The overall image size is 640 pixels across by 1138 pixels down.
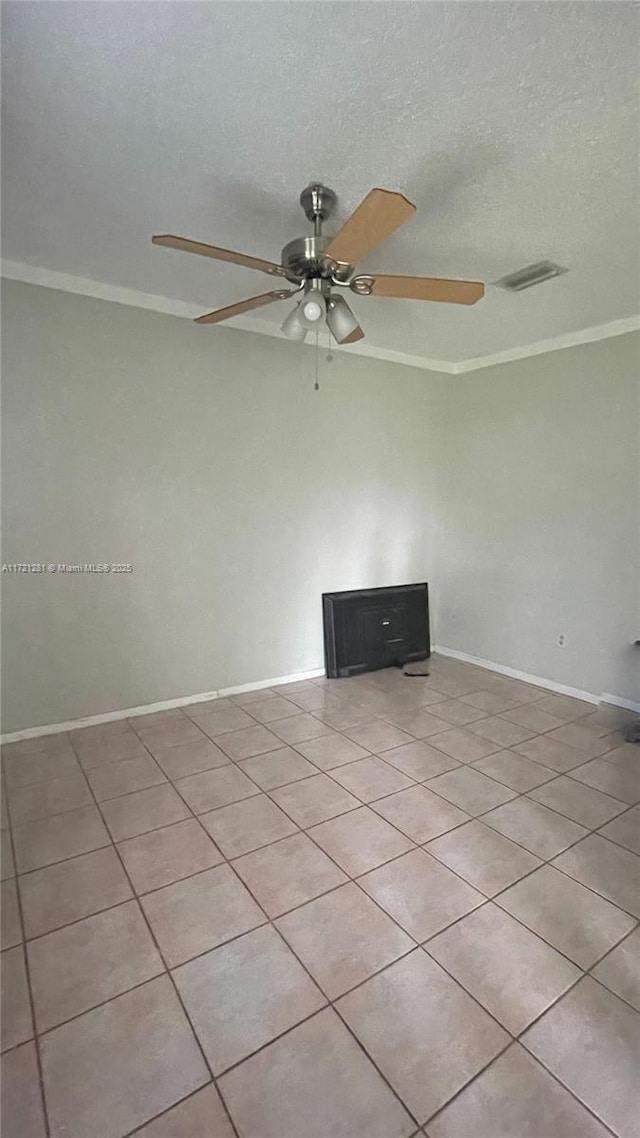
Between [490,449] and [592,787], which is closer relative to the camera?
[592,787]

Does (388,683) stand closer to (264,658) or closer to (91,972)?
(264,658)

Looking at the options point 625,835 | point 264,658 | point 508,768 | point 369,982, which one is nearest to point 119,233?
point 264,658

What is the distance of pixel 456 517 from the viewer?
443 cm

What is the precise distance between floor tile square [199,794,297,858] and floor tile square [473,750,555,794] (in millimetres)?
1076

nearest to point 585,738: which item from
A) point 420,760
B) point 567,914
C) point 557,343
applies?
point 420,760

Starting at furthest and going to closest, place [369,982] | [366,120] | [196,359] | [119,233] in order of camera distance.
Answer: [196,359] → [119,233] → [366,120] → [369,982]

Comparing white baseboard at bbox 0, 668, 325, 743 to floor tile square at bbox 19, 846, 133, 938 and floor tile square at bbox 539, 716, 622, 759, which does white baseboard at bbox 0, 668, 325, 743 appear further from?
floor tile square at bbox 539, 716, 622, 759

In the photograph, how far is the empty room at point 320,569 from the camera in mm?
1291

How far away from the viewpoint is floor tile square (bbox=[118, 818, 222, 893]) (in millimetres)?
1874

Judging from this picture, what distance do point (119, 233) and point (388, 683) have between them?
3.13 m

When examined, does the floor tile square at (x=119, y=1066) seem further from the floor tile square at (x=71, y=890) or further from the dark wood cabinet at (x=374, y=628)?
the dark wood cabinet at (x=374, y=628)

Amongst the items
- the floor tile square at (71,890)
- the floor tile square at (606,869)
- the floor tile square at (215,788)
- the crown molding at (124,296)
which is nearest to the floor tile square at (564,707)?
the floor tile square at (606,869)

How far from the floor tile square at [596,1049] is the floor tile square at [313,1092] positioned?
41 cm

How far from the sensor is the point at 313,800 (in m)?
2.35
